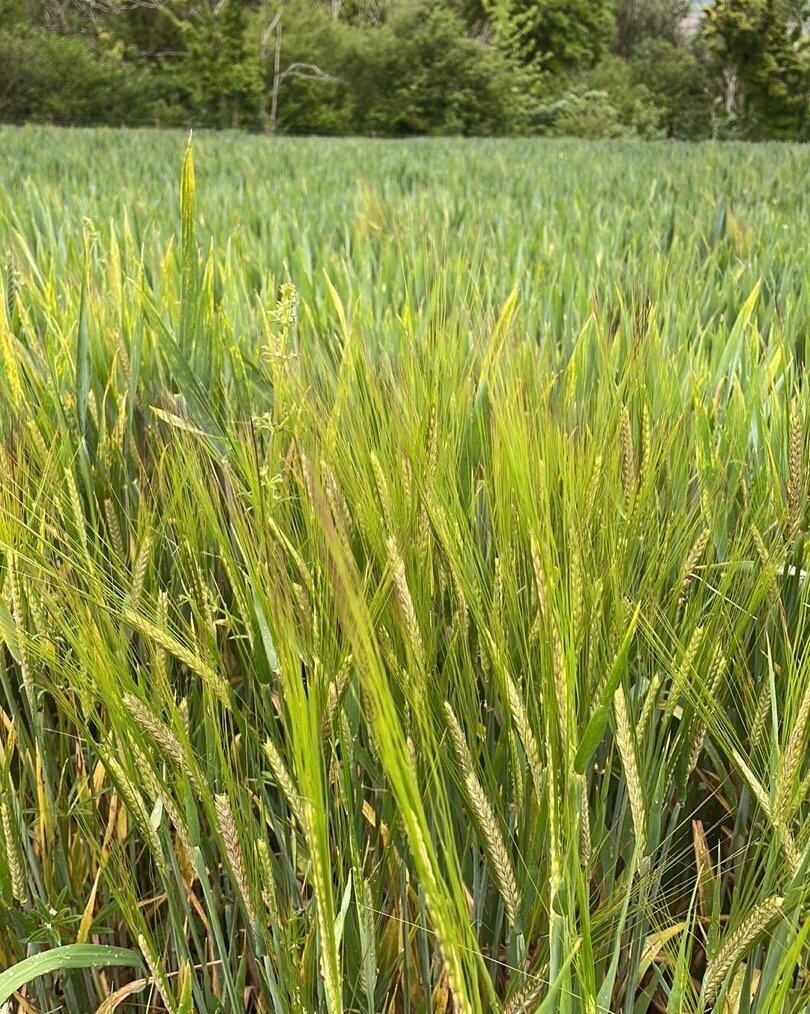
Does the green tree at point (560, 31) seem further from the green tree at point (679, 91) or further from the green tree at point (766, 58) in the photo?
the green tree at point (766, 58)

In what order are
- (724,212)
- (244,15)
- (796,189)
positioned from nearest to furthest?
(724,212) < (796,189) < (244,15)

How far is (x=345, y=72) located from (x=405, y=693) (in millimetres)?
27295

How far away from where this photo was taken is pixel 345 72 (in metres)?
24.3

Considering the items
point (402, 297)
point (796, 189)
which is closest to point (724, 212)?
point (402, 297)

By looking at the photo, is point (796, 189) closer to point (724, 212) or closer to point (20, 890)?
point (724, 212)

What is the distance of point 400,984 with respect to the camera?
0.57 metres

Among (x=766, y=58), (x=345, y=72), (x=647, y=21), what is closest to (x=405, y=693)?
(x=345, y=72)

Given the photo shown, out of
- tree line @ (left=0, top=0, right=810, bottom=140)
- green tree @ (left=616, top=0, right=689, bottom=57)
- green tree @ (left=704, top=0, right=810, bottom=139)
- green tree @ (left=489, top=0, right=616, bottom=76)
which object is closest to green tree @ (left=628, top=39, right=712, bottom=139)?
tree line @ (left=0, top=0, right=810, bottom=140)

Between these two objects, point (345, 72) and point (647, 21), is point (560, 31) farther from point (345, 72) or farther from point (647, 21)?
point (647, 21)

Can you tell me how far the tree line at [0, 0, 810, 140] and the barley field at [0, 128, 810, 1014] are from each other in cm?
2236

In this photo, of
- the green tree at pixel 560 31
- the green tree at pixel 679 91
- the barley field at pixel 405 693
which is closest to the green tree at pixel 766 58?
the green tree at pixel 679 91

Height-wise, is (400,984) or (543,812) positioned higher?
(543,812)

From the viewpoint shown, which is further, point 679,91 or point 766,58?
point 679,91

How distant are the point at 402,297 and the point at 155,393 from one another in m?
Result: 0.64
